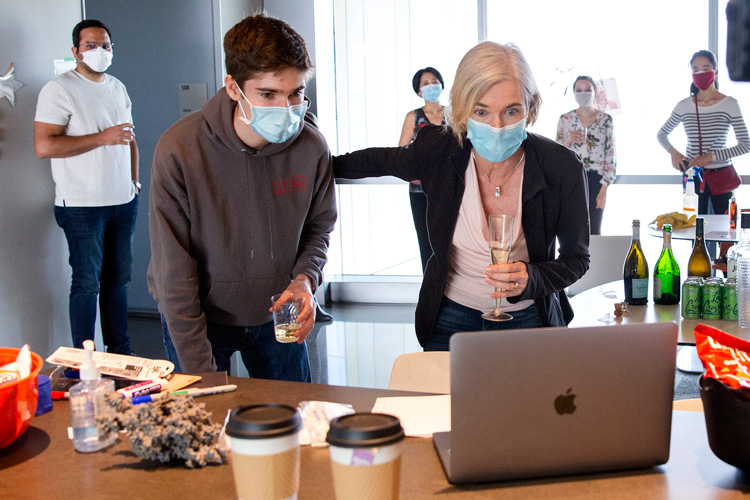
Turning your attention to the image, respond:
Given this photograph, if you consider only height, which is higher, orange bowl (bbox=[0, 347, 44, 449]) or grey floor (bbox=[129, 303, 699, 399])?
orange bowl (bbox=[0, 347, 44, 449])

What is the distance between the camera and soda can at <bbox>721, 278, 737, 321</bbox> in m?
2.24

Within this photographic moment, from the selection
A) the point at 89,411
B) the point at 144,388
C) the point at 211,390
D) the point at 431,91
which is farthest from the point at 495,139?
the point at 431,91

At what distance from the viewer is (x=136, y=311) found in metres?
5.85

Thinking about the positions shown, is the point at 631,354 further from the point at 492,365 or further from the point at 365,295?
the point at 365,295

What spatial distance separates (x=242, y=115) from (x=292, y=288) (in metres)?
0.50

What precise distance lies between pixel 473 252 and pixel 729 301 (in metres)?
0.87

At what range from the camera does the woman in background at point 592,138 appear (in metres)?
5.54

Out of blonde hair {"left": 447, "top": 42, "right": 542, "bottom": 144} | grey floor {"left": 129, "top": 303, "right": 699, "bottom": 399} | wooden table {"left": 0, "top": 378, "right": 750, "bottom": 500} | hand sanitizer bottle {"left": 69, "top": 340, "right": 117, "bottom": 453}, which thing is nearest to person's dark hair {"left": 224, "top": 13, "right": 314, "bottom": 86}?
blonde hair {"left": 447, "top": 42, "right": 542, "bottom": 144}

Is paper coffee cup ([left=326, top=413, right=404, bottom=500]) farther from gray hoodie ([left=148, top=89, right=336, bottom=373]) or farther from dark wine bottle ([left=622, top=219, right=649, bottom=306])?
dark wine bottle ([left=622, top=219, right=649, bottom=306])

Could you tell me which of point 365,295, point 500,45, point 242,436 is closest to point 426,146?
point 500,45

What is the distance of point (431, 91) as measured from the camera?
208 inches

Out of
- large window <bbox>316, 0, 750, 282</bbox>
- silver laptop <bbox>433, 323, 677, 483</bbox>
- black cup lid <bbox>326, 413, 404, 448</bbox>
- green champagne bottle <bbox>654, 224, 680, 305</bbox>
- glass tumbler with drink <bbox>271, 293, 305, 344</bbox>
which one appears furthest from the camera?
large window <bbox>316, 0, 750, 282</bbox>

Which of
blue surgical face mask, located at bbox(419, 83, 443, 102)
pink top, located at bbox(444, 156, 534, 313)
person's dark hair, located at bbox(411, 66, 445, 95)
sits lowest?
pink top, located at bbox(444, 156, 534, 313)

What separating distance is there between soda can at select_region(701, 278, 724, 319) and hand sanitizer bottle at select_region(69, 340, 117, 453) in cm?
184
